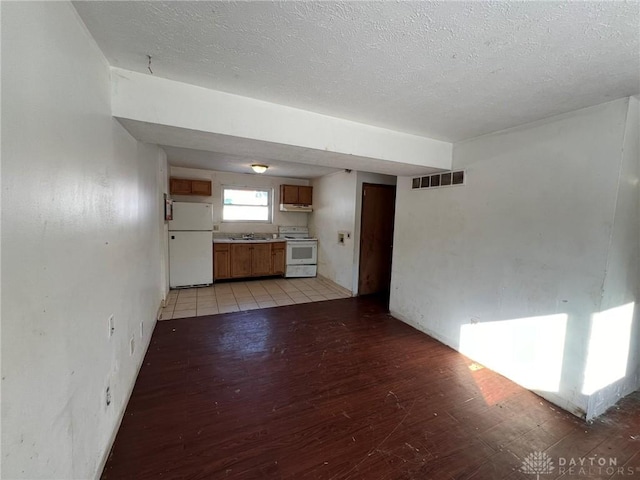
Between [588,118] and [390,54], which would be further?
[588,118]

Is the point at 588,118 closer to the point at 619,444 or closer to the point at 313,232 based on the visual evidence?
the point at 619,444

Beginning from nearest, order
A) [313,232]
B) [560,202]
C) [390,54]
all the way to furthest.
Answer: [390,54]
[560,202]
[313,232]

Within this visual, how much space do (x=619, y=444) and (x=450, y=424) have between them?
1.03 meters

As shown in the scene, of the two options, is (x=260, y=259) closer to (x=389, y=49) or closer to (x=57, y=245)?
(x=57, y=245)

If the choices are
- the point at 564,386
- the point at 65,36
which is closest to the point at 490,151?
the point at 564,386

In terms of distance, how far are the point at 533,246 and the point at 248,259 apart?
4.51 metres

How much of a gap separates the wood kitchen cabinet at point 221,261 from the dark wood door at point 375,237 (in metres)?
2.57

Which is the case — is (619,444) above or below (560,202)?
below

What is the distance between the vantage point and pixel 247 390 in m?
2.07

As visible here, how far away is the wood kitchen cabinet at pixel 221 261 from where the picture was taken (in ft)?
16.5

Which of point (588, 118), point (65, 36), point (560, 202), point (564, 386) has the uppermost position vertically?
point (588, 118)

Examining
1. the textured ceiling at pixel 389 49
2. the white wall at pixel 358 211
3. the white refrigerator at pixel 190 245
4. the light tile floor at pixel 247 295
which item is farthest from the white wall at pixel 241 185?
the textured ceiling at pixel 389 49

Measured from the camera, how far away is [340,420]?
1802 millimetres

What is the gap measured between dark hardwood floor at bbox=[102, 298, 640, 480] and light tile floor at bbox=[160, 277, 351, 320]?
36.2 inches
